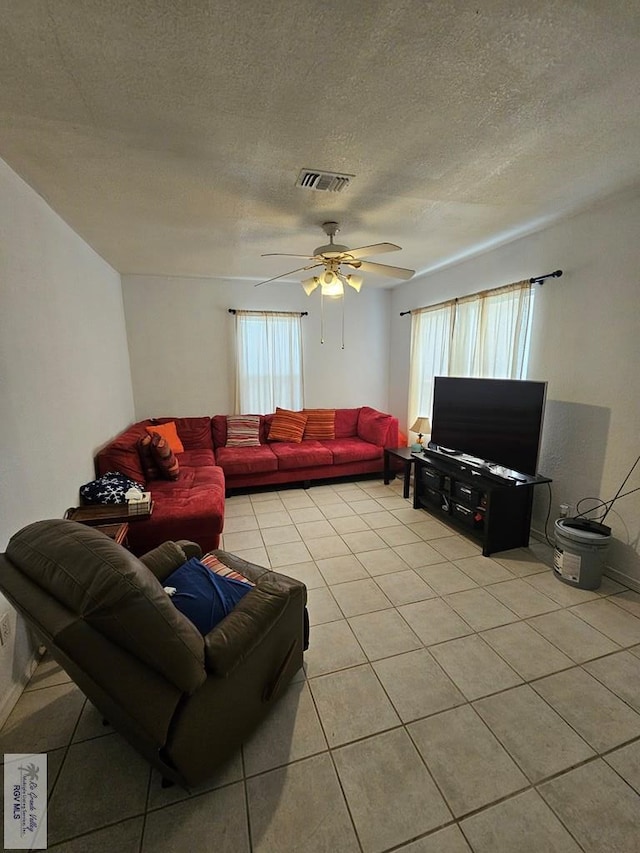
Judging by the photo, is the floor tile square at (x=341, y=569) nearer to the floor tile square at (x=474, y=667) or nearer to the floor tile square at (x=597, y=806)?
the floor tile square at (x=474, y=667)

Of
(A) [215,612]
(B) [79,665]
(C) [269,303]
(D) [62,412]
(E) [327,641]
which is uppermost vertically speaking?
(C) [269,303]

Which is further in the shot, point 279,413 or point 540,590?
point 279,413

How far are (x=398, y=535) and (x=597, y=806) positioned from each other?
2.05 m

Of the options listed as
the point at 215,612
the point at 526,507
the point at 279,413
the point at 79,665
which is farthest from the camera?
the point at 279,413

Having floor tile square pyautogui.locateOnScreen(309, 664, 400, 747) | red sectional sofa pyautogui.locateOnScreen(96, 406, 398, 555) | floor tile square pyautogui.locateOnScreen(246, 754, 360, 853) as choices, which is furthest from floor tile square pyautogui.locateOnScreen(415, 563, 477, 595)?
red sectional sofa pyautogui.locateOnScreen(96, 406, 398, 555)

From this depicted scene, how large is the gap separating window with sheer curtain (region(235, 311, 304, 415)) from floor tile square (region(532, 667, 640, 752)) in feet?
13.5

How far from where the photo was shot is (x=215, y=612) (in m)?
1.47

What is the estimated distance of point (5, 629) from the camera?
163 centimetres

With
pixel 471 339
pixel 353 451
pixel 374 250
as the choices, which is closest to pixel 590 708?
pixel 374 250

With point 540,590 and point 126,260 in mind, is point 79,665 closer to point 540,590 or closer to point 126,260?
point 540,590

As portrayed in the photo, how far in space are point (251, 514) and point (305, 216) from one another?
2748mm

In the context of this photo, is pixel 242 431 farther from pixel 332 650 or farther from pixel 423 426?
pixel 332 650

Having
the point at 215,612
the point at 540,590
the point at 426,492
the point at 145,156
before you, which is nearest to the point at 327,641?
the point at 215,612

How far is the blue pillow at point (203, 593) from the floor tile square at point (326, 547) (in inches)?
52.0
